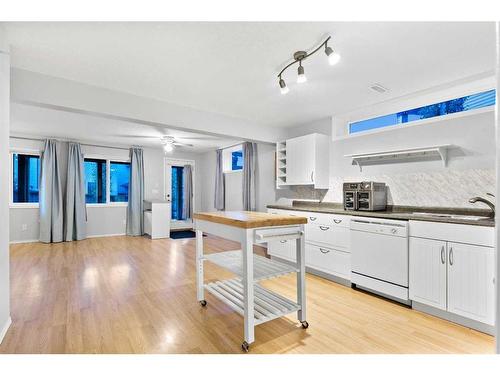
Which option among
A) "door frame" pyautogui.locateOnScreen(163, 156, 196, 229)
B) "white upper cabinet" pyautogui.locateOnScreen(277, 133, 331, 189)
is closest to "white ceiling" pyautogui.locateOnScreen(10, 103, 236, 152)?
"door frame" pyautogui.locateOnScreen(163, 156, 196, 229)

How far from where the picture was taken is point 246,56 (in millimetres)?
2271

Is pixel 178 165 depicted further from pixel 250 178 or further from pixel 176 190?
pixel 250 178

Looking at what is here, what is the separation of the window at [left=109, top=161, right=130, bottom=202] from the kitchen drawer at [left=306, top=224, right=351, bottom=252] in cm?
524

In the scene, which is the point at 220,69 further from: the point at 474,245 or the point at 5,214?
the point at 474,245

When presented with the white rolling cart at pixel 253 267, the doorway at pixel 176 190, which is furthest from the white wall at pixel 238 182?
the white rolling cart at pixel 253 267

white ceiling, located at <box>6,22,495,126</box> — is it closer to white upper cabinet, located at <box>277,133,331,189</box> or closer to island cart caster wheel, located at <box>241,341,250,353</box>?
white upper cabinet, located at <box>277,133,331,189</box>

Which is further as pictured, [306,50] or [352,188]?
[352,188]

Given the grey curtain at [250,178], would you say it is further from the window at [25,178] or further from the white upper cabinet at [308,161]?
the window at [25,178]

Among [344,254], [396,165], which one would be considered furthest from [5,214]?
[396,165]

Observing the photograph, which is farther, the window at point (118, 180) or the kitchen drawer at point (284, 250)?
the window at point (118, 180)

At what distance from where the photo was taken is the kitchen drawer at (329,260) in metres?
3.13

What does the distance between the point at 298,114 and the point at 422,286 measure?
2.79 m

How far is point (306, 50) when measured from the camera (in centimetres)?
217

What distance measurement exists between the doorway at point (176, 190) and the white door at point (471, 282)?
21.9ft
